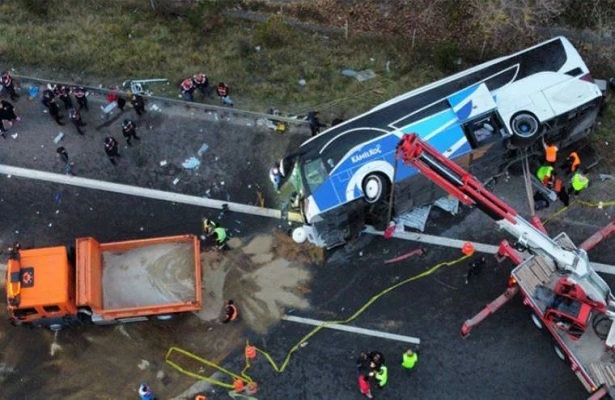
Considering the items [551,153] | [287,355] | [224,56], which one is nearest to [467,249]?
[551,153]

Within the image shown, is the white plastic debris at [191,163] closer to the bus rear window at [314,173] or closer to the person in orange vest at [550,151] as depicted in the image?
the bus rear window at [314,173]

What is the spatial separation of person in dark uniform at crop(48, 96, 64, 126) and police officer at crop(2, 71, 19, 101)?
1438mm

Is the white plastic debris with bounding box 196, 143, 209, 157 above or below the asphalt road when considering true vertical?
above

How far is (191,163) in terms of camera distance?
22062mm

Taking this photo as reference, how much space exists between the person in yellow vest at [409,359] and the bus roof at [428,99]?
17.6 ft

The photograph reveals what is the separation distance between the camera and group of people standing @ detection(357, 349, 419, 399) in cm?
1784

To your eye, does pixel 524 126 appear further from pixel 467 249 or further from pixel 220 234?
pixel 220 234

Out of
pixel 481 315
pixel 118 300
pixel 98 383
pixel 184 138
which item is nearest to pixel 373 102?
pixel 184 138

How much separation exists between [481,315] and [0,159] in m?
14.5

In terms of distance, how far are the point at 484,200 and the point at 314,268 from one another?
17.6 ft

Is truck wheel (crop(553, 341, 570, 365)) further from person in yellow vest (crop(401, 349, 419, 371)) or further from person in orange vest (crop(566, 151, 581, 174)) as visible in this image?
person in orange vest (crop(566, 151, 581, 174))

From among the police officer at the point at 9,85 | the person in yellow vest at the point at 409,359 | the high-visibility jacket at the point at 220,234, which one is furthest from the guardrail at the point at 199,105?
the person in yellow vest at the point at 409,359

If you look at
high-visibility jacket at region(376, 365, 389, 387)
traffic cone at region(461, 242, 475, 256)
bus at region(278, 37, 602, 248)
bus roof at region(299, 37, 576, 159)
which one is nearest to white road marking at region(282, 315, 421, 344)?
high-visibility jacket at region(376, 365, 389, 387)

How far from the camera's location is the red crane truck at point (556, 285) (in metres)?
16.9
